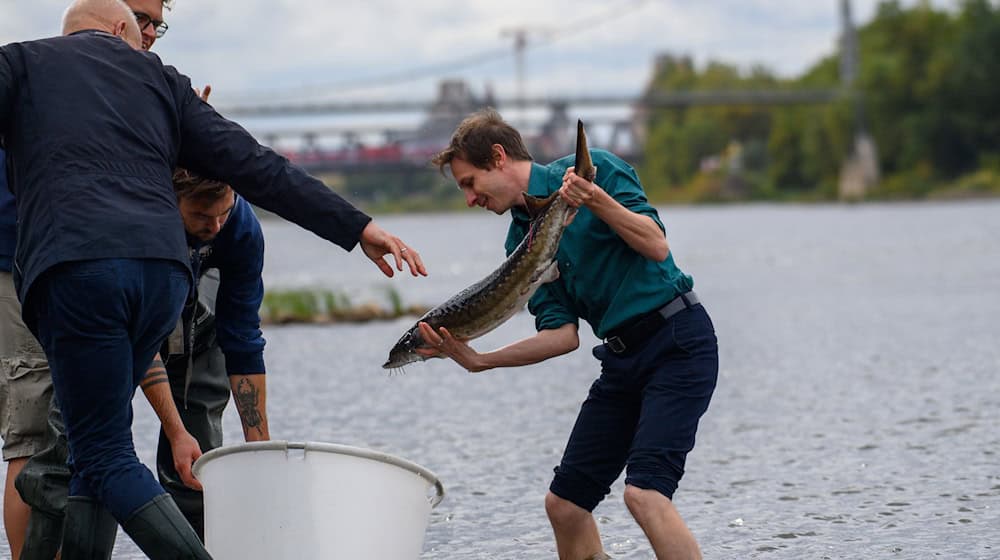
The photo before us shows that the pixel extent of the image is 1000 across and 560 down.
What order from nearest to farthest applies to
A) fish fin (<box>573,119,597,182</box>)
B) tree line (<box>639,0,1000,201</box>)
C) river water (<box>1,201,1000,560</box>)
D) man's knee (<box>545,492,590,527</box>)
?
fish fin (<box>573,119,597,182</box>)
man's knee (<box>545,492,590,527</box>)
river water (<box>1,201,1000,560</box>)
tree line (<box>639,0,1000,201</box>)

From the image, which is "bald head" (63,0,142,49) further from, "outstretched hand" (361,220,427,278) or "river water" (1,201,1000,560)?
"river water" (1,201,1000,560)

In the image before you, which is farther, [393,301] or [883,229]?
[883,229]

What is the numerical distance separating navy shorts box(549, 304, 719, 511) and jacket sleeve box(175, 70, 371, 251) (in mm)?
1216

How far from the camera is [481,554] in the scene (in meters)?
7.57

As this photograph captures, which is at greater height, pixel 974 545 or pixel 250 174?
pixel 250 174

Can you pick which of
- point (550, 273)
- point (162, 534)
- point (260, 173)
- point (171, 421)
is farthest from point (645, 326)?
point (162, 534)

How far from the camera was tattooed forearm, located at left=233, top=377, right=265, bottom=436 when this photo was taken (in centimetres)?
638

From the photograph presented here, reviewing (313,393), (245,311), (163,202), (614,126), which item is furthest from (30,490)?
(614,126)

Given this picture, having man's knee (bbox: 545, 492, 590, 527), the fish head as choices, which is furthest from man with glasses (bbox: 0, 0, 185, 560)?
man's knee (bbox: 545, 492, 590, 527)

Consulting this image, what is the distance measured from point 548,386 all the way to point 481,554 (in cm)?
723

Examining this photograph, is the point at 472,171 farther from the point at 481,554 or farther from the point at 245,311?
the point at 481,554

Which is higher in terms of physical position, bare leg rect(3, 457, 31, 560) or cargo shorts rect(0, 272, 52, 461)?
cargo shorts rect(0, 272, 52, 461)

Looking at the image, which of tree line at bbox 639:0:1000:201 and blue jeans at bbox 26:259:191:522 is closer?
blue jeans at bbox 26:259:191:522

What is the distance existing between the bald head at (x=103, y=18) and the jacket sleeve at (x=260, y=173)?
26 centimetres
